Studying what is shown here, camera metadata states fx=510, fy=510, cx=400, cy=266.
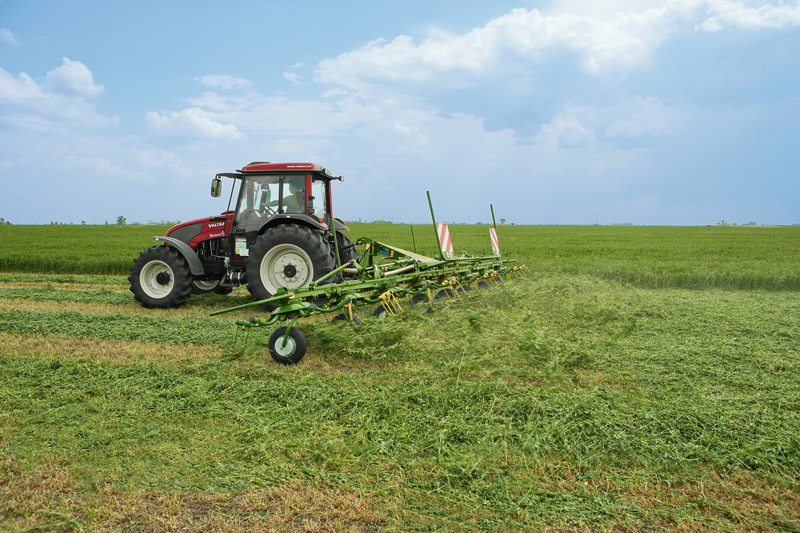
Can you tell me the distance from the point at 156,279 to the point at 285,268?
236 centimetres

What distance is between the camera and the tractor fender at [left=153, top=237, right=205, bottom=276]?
7867mm

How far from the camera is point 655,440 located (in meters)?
3.15

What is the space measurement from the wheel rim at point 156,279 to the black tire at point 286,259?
1545 millimetres

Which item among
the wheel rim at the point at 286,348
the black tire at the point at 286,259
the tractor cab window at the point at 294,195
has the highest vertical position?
the tractor cab window at the point at 294,195

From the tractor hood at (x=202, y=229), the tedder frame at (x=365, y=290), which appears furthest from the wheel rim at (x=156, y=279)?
the tedder frame at (x=365, y=290)

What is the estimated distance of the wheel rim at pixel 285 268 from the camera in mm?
7258

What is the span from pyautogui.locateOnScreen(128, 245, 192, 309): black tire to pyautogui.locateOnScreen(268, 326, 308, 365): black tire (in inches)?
150

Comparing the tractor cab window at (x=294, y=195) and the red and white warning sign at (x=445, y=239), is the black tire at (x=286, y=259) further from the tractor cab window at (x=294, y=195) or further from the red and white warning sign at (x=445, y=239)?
the red and white warning sign at (x=445, y=239)

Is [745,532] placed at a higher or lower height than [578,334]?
lower

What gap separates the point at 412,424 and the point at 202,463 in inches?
51.1

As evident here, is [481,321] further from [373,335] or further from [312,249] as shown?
[312,249]

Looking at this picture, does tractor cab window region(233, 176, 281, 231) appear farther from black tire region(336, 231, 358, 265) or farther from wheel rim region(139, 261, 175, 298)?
wheel rim region(139, 261, 175, 298)

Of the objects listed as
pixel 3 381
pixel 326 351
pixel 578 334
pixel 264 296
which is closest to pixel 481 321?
pixel 578 334

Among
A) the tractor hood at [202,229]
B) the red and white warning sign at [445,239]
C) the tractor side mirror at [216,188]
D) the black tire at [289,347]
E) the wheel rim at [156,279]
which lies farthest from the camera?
the red and white warning sign at [445,239]
